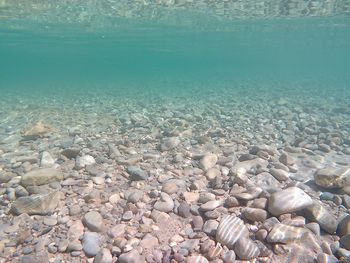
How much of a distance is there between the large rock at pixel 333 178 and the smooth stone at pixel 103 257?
349 cm

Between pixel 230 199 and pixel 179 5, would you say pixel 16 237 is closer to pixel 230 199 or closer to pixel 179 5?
pixel 230 199

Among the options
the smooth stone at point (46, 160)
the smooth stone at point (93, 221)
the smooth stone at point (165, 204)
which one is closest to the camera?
the smooth stone at point (93, 221)

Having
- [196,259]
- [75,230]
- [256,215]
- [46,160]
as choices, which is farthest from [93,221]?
[46,160]

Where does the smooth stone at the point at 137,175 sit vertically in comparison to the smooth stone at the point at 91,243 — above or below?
below

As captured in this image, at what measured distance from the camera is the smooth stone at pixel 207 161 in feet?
18.1

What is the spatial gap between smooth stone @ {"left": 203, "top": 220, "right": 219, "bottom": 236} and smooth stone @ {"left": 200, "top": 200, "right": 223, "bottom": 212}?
24 cm

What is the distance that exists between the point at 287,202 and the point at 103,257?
2.31 m

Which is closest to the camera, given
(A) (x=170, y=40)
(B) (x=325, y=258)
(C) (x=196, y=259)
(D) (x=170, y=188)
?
(B) (x=325, y=258)

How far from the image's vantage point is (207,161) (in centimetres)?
564

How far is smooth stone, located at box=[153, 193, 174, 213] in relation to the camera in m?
4.00

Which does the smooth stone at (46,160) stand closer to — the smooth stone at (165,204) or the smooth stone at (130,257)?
the smooth stone at (165,204)

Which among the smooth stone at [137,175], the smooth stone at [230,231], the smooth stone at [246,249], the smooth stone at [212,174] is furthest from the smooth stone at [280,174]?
the smooth stone at [137,175]

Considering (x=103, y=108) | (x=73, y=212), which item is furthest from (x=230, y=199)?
(x=103, y=108)

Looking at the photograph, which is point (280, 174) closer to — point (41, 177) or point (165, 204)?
point (165, 204)
